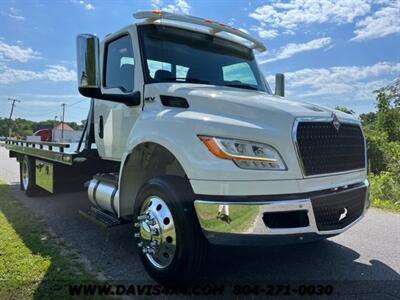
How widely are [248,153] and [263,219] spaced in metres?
0.52

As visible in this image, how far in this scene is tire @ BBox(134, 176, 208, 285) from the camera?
10.5 ft

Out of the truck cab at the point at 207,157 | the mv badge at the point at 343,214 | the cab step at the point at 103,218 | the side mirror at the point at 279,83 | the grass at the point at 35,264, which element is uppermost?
the side mirror at the point at 279,83

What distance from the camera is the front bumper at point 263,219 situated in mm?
2951

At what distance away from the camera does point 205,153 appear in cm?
308

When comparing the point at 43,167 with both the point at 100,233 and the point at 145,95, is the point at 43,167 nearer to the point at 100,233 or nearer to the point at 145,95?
the point at 100,233

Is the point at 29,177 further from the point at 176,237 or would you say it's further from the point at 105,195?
the point at 176,237

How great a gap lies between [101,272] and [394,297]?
276cm

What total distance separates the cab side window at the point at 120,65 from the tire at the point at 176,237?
1.53 metres

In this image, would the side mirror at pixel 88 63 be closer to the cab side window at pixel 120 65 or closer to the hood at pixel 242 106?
the hood at pixel 242 106

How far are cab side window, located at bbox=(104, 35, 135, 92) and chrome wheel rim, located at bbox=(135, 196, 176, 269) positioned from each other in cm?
154

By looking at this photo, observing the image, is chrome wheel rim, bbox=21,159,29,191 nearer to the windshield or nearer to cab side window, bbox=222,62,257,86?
the windshield

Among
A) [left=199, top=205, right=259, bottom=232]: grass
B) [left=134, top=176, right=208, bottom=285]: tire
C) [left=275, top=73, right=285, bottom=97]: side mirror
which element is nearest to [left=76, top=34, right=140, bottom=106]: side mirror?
[left=134, top=176, right=208, bottom=285]: tire

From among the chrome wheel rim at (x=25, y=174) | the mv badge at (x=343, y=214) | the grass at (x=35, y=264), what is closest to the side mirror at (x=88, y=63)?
the grass at (x=35, y=264)

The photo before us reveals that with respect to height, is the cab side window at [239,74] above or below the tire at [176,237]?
above
